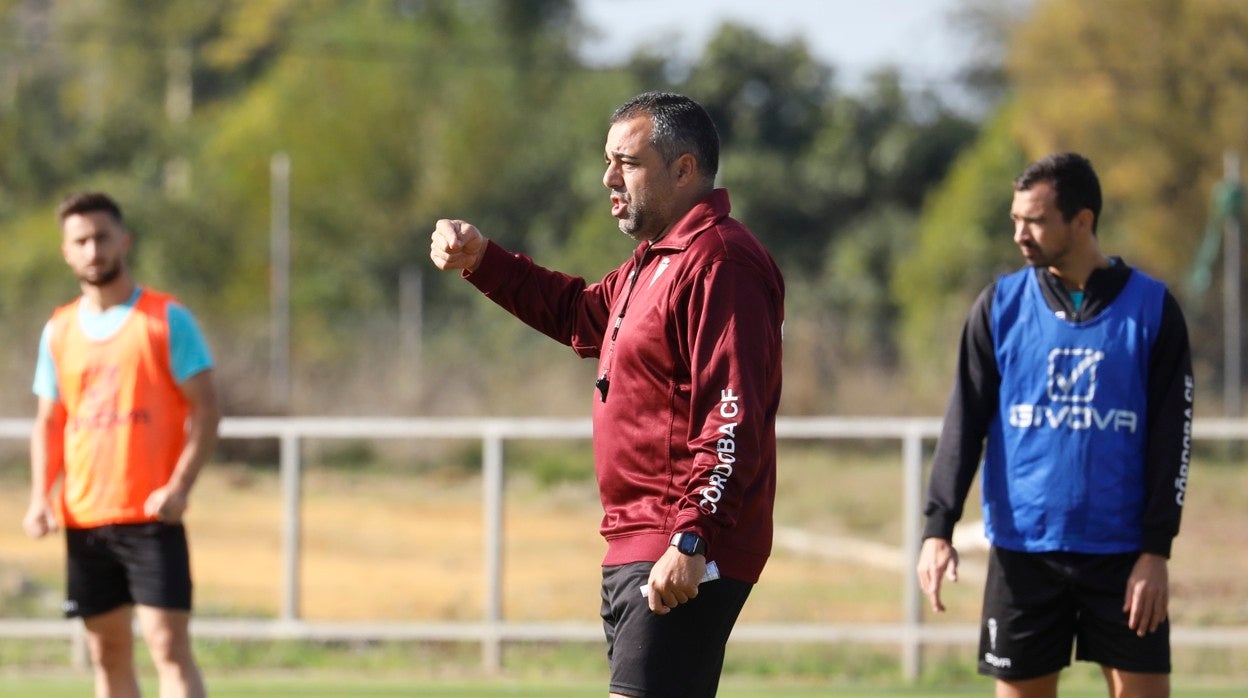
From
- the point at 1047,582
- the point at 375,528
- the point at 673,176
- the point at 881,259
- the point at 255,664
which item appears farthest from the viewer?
the point at 881,259

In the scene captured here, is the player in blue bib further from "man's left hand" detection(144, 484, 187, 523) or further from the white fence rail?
the white fence rail

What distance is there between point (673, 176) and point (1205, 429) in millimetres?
5624

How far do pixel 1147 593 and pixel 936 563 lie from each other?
61 centimetres

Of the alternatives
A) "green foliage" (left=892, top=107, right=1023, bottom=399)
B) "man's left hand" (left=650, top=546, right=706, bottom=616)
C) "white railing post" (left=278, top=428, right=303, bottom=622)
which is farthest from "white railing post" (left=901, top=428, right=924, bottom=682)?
"green foliage" (left=892, top=107, right=1023, bottom=399)

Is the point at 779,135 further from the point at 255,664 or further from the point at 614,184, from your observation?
the point at 614,184

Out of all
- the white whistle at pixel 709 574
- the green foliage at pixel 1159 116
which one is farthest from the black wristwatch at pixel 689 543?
the green foliage at pixel 1159 116

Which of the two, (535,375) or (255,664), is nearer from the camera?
(255,664)

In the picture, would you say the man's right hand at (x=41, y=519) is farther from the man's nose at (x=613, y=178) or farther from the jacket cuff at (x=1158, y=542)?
the jacket cuff at (x=1158, y=542)

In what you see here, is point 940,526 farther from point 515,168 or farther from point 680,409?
point 515,168

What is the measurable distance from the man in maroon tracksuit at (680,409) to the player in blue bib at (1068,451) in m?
1.12

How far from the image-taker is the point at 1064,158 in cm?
530

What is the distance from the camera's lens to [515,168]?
42594mm

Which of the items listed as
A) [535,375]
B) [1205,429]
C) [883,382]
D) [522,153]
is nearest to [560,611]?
[1205,429]

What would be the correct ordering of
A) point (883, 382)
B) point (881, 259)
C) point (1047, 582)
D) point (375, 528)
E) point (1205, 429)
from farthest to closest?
point (881, 259)
point (883, 382)
point (375, 528)
point (1205, 429)
point (1047, 582)
